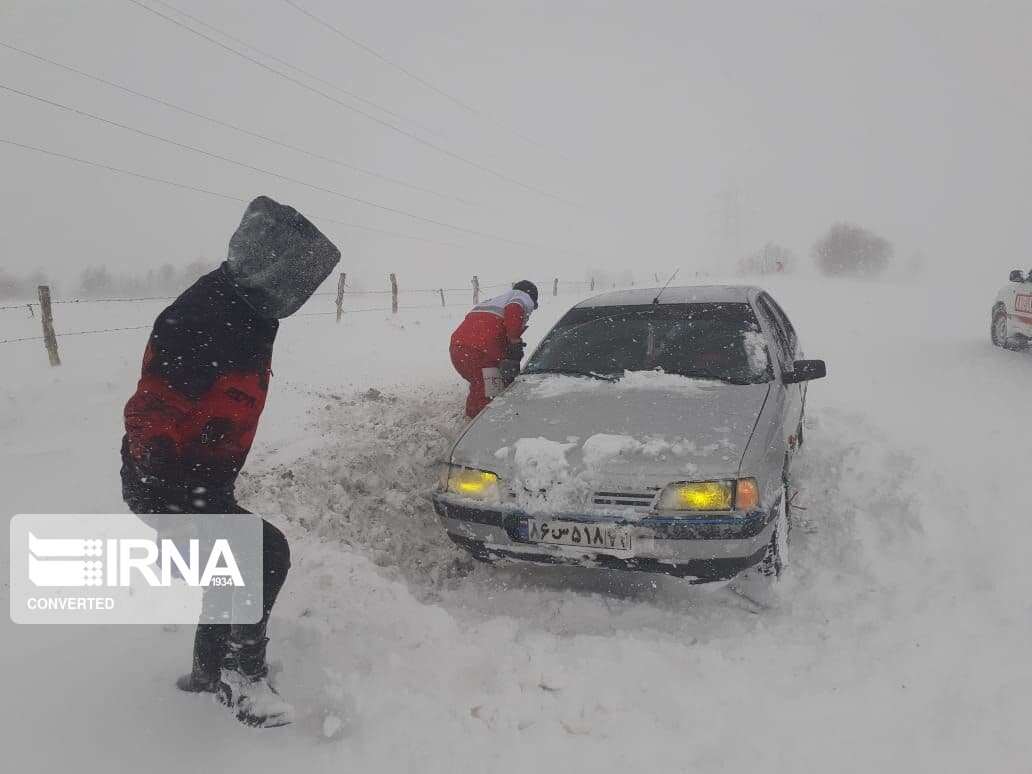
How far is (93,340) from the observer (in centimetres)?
1020

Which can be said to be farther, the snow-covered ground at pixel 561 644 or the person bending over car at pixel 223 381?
the snow-covered ground at pixel 561 644

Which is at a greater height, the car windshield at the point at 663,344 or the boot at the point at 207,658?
the car windshield at the point at 663,344

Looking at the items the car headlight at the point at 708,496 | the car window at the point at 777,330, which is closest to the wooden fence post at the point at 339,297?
the car window at the point at 777,330

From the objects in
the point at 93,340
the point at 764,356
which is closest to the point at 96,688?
the point at 764,356

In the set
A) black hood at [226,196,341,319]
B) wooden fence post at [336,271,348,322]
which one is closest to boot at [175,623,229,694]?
black hood at [226,196,341,319]

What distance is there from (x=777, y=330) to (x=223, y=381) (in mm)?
4151

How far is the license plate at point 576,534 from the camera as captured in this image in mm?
2725

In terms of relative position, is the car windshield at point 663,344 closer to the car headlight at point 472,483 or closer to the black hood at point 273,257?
the car headlight at point 472,483

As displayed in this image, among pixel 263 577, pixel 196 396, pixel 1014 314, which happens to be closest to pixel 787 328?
pixel 263 577

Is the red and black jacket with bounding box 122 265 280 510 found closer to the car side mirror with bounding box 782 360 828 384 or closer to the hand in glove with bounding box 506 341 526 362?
the car side mirror with bounding box 782 360 828 384

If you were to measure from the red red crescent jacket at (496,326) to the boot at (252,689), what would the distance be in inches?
139

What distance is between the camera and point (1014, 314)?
9.65 m

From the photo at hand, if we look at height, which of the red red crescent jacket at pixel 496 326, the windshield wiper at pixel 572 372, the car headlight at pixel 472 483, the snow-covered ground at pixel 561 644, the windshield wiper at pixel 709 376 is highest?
the red red crescent jacket at pixel 496 326

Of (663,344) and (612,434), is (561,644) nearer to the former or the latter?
(612,434)
